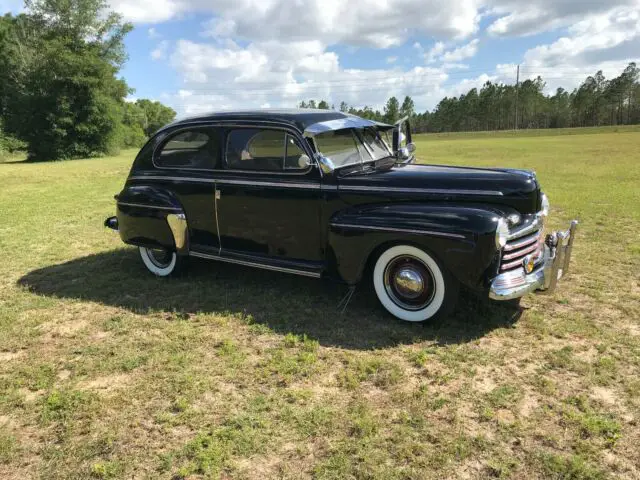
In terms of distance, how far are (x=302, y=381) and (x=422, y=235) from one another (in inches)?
60.2

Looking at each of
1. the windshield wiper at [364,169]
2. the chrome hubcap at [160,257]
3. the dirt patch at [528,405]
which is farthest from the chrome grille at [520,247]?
the chrome hubcap at [160,257]

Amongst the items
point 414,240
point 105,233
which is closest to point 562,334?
point 414,240

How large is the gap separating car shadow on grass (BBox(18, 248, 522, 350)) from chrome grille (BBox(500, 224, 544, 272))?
2.09 ft

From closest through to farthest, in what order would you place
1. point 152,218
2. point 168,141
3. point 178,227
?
1. point 178,227
2. point 152,218
3. point 168,141

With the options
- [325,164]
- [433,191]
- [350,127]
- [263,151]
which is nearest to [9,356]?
[263,151]

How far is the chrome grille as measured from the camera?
3.91 m

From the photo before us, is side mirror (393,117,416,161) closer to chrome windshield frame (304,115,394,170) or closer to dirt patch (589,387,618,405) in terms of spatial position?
chrome windshield frame (304,115,394,170)

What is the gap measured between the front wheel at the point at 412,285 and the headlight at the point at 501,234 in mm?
503

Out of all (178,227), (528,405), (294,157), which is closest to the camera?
(528,405)

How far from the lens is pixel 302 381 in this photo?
11.5 ft

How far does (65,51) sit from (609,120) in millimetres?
93823

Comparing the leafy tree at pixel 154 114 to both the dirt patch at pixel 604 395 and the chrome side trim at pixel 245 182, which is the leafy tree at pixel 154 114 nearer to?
the chrome side trim at pixel 245 182

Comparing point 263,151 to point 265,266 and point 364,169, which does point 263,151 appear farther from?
point 265,266

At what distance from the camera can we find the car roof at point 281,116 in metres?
4.72
